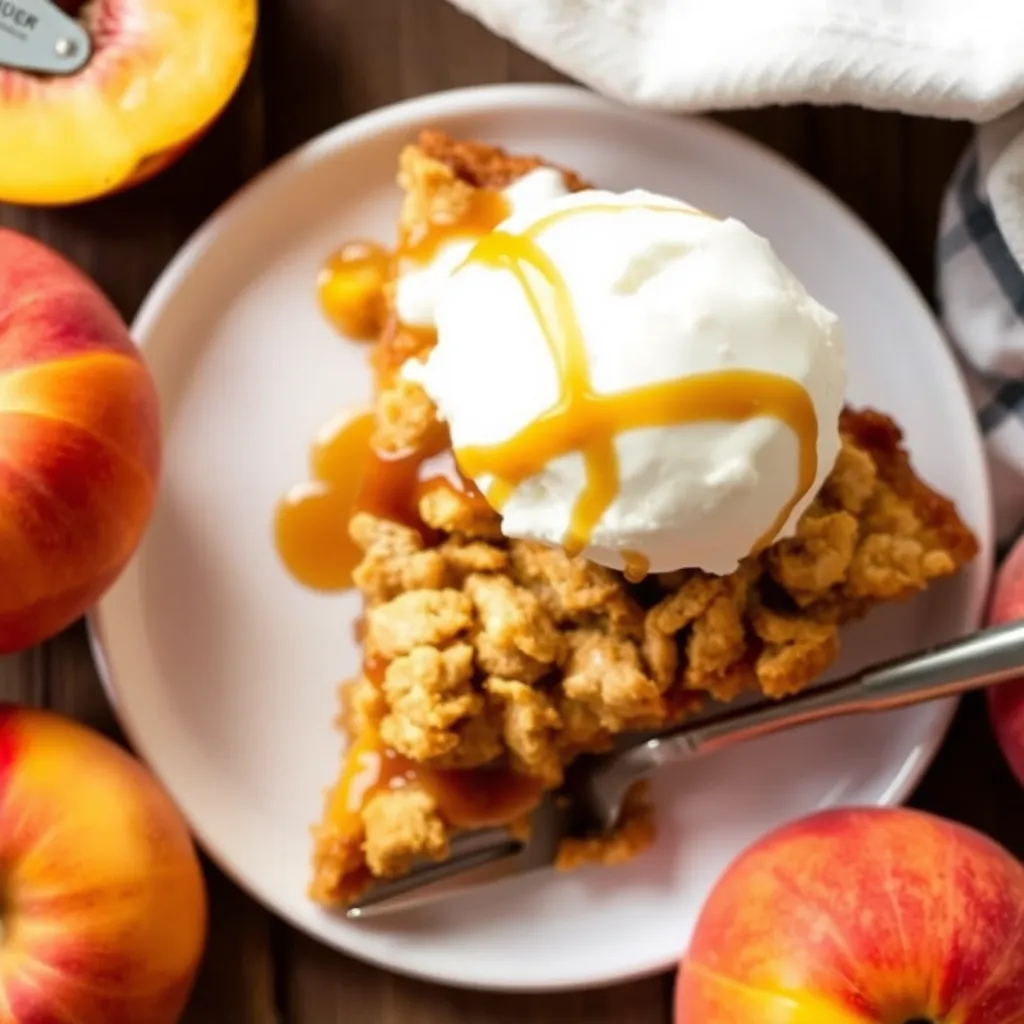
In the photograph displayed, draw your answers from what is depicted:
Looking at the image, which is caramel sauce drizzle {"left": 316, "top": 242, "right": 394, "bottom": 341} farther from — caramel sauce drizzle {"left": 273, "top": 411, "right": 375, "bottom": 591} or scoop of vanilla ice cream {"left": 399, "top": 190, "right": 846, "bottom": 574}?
scoop of vanilla ice cream {"left": 399, "top": 190, "right": 846, "bottom": 574}

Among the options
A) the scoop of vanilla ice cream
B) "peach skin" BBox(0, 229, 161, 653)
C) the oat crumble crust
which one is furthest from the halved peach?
the scoop of vanilla ice cream

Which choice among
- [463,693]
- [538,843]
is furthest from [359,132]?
[538,843]

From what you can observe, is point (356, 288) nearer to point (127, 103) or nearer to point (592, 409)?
point (127, 103)

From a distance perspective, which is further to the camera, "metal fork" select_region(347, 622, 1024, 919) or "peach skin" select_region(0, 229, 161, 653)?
"metal fork" select_region(347, 622, 1024, 919)

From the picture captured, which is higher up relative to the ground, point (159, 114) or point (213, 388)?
point (159, 114)

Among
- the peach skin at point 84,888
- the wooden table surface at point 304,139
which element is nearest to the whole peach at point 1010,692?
the wooden table surface at point 304,139

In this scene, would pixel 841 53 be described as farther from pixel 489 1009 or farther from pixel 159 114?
pixel 489 1009

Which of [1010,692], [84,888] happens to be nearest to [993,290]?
[1010,692]
